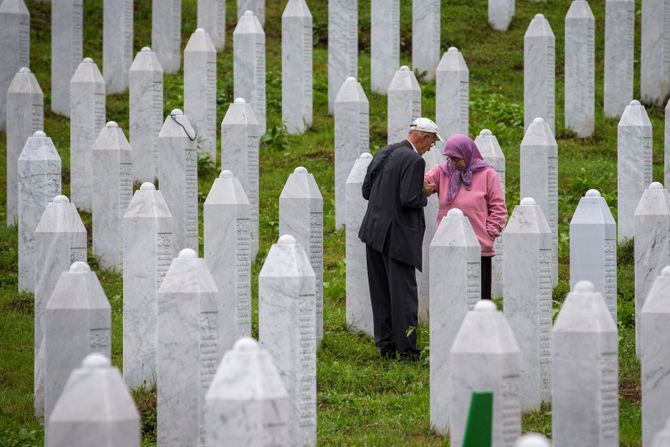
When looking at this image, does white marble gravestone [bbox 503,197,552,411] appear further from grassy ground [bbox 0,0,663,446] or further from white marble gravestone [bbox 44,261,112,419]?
Result: white marble gravestone [bbox 44,261,112,419]

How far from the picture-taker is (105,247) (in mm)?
12359

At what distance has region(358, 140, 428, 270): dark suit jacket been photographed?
10102mm

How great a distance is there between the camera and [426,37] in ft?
57.5

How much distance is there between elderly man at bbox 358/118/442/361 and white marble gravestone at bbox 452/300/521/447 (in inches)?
130

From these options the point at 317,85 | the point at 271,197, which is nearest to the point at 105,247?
the point at 271,197

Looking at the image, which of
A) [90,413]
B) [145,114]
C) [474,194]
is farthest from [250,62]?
[90,413]

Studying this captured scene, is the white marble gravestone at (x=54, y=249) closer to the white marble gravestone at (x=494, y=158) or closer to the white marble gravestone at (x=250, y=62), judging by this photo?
the white marble gravestone at (x=494, y=158)

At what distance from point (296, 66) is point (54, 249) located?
7.14 metres

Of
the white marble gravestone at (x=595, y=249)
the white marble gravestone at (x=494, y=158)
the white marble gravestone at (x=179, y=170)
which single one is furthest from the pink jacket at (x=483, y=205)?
the white marble gravestone at (x=179, y=170)

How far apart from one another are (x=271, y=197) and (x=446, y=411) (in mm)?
6599

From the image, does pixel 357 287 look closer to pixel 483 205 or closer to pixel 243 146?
pixel 483 205

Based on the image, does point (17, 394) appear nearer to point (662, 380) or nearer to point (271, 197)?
point (662, 380)

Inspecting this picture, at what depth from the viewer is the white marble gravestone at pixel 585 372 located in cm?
673

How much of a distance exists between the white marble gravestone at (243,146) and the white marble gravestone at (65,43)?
470cm
